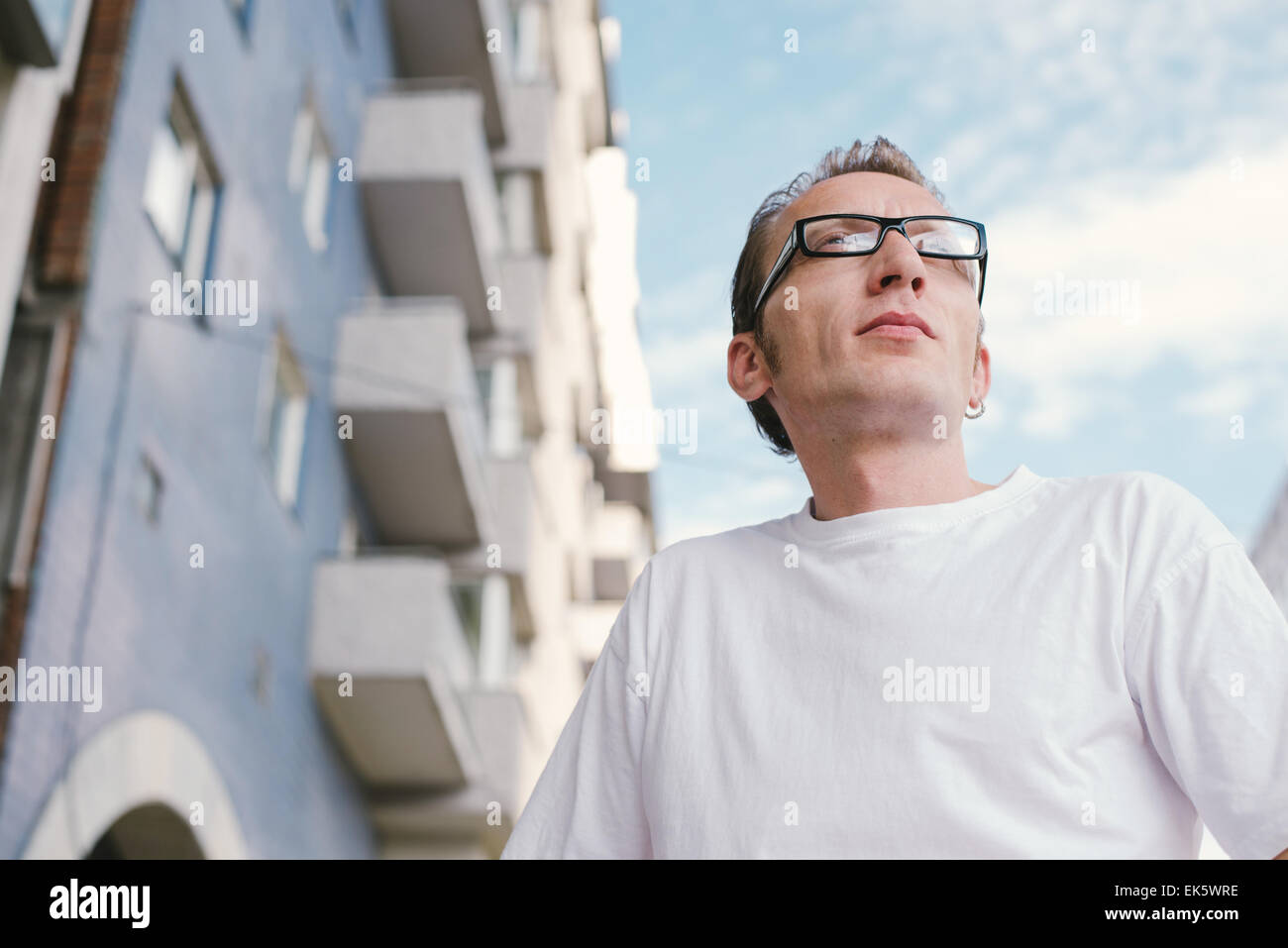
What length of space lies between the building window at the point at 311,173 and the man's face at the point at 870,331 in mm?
9978

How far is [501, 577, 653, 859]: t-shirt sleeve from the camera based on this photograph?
1734 millimetres

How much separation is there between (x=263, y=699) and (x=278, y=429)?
95.0 inches

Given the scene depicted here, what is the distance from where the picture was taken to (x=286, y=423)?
11.5 meters

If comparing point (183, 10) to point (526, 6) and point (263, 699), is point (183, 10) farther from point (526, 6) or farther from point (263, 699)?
point (526, 6)

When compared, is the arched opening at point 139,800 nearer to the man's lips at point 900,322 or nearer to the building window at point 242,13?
the building window at point 242,13

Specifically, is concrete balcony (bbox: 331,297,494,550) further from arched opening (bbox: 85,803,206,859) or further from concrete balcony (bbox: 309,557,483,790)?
arched opening (bbox: 85,803,206,859)

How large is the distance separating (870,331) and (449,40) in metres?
14.8

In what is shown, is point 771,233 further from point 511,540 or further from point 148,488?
point 511,540

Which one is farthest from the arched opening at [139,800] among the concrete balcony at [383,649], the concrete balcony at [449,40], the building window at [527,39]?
the building window at [527,39]

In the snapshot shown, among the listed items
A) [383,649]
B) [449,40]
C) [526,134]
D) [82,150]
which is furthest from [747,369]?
[526,134]

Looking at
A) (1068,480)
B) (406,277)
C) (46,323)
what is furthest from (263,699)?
(1068,480)
